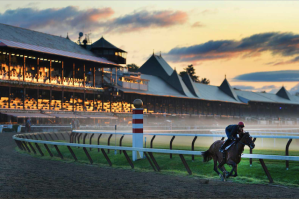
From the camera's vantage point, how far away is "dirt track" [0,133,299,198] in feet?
26.8

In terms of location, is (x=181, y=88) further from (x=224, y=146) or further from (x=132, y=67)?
(x=224, y=146)

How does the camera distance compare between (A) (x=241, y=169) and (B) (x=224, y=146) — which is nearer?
(B) (x=224, y=146)

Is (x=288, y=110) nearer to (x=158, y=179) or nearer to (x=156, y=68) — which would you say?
(x=156, y=68)

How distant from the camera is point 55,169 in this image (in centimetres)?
1266

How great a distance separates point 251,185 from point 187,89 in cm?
7194

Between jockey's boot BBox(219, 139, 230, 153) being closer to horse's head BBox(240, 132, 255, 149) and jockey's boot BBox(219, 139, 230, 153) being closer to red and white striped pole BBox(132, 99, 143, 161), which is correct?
horse's head BBox(240, 132, 255, 149)

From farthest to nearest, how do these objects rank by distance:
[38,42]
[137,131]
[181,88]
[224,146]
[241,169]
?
[181,88] → [38,42] → [137,131] → [241,169] → [224,146]

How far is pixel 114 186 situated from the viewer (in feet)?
30.5

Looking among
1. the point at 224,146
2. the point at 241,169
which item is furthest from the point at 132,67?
the point at 224,146

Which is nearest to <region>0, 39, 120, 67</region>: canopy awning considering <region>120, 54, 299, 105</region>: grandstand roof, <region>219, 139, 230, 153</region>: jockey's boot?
<region>120, 54, 299, 105</region>: grandstand roof

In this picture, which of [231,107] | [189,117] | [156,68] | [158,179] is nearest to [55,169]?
[158,179]

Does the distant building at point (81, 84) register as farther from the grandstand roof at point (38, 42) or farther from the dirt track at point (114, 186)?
the dirt track at point (114, 186)

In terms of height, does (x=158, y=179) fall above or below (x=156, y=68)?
below

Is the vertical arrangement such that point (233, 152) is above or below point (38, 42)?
below
